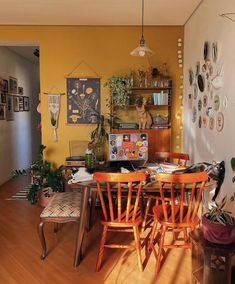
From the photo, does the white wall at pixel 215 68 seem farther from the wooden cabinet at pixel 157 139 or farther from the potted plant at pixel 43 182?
the potted plant at pixel 43 182

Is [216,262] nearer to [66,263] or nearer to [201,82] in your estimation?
[66,263]

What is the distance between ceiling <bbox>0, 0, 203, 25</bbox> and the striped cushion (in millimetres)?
2188

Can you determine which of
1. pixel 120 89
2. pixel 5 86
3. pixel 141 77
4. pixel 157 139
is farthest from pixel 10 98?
pixel 157 139

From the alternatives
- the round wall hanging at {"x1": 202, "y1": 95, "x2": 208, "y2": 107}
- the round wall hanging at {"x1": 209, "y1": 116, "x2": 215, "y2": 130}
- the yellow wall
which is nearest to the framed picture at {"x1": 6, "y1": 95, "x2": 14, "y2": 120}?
the yellow wall

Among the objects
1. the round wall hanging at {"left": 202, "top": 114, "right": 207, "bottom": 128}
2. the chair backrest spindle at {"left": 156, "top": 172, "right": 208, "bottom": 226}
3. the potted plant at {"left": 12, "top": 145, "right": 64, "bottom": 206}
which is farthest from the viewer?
the potted plant at {"left": 12, "top": 145, "right": 64, "bottom": 206}

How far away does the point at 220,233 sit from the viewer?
1844 millimetres

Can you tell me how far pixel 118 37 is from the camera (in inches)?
163

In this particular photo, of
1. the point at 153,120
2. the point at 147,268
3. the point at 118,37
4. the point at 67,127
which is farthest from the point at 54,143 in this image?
Answer: the point at 147,268

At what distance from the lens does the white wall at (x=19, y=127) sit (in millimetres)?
5129

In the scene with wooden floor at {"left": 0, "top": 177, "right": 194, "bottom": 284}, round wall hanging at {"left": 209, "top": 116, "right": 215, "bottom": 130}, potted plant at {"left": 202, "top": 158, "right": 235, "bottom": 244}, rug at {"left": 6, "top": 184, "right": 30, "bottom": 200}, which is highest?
round wall hanging at {"left": 209, "top": 116, "right": 215, "bottom": 130}

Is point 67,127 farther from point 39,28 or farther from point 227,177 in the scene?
point 227,177

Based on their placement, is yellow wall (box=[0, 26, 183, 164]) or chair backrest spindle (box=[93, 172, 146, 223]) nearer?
chair backrest spindle (box=[93, 172, 146, 223])

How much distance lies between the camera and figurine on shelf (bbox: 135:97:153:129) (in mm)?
4023

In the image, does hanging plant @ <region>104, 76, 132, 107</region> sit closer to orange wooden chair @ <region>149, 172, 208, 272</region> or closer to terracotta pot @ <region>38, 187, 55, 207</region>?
terracotta pot @ <region>38, 187, 55, 207</region>
